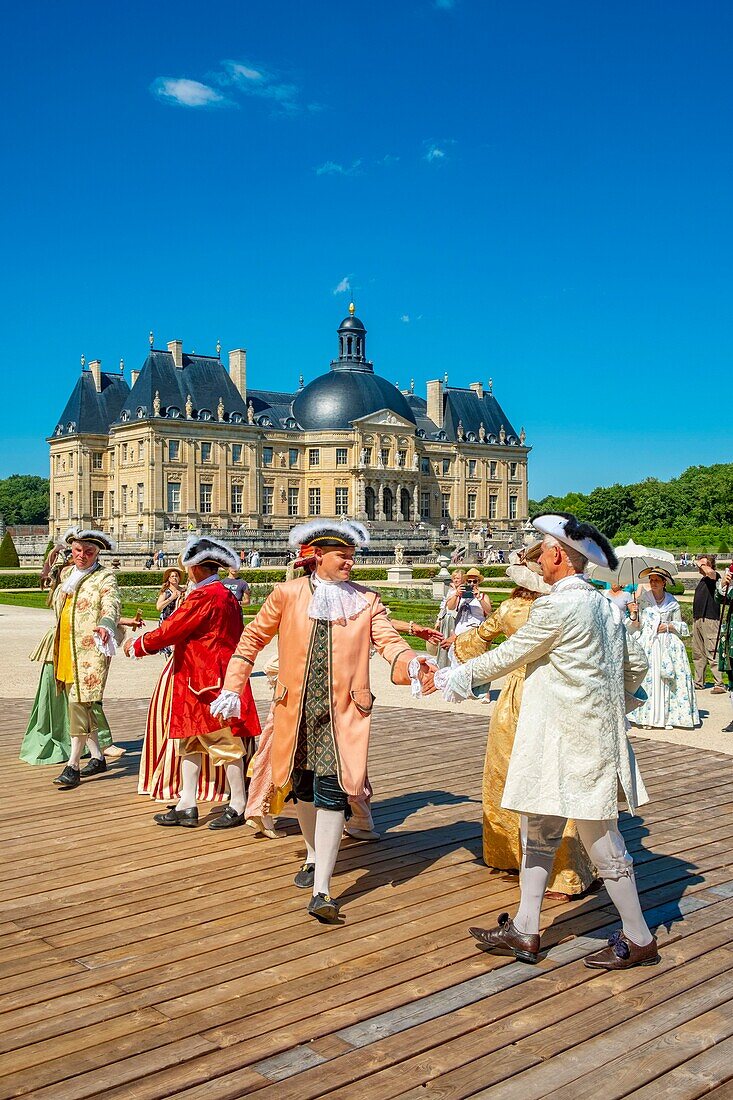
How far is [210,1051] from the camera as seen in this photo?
3.16m

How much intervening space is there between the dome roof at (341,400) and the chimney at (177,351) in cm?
1000

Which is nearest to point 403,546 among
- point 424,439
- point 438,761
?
point 424,439

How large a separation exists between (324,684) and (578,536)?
131 cm

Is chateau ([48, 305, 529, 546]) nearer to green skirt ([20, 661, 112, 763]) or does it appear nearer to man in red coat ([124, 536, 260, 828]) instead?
green skirt ([20, 661, 112, 763])

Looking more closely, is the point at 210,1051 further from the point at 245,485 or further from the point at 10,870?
the point at 245,485

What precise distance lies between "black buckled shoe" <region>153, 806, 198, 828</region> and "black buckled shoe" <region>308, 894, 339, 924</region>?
1589 mm

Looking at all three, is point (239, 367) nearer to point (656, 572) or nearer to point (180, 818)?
point (656, 572)

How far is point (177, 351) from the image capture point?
6506 cm

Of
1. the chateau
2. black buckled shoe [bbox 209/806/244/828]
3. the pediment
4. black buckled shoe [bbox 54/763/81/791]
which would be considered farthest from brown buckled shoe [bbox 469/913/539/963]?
the pediment

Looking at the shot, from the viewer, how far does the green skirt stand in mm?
7262

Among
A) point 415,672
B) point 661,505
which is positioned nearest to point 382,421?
point 661,505

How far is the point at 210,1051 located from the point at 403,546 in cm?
5490

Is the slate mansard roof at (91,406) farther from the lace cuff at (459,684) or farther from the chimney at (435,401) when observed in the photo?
the lace cuff at (459,684)

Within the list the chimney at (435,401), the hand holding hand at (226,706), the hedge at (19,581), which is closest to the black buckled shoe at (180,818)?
the hand holding hand at (226,706)
